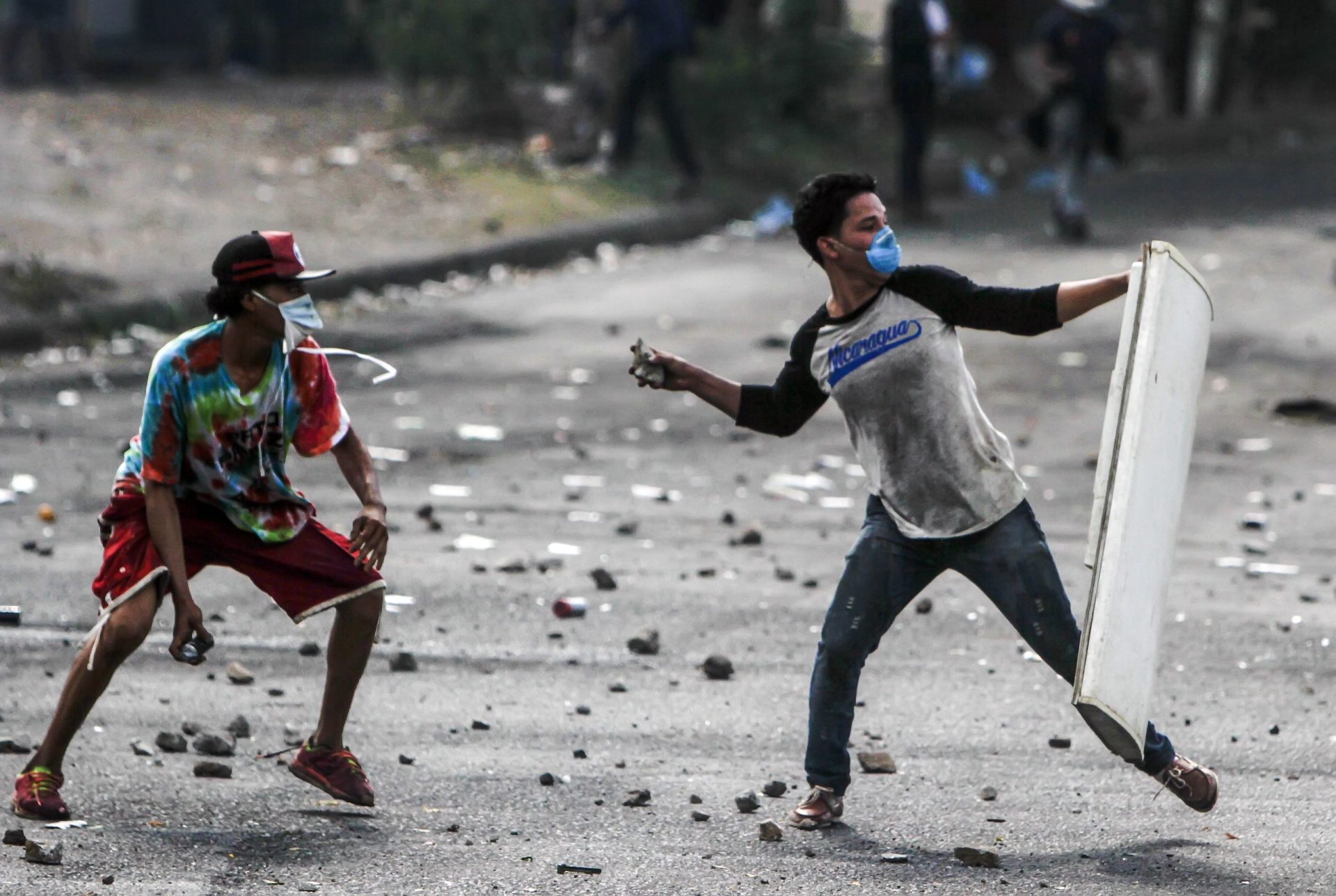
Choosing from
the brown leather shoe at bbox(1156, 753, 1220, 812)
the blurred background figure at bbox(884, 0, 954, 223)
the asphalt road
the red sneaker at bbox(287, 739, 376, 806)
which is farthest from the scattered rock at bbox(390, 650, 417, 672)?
the blurred background figure at bbox(884, 0, 954, 223)

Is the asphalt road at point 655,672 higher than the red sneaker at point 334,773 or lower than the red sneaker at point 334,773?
lower

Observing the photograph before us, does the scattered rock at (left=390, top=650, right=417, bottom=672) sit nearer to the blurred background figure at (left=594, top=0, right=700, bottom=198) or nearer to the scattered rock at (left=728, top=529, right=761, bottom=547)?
the scattered rock at (left=728, top=529, right=761, bottom=547)

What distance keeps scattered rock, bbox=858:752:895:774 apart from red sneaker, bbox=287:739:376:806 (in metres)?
1.36

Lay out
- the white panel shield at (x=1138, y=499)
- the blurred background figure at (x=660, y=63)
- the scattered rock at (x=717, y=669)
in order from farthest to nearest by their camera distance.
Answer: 1. the blurred background figure at (x=660, y=63)
2. the scattered rock at (x=717, y=669)
3. the white panel shield at (x=1138, y=499)

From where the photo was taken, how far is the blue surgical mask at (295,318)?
16.5 feet

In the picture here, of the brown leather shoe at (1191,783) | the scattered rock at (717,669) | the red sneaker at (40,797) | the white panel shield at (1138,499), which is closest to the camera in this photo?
the white panel shield at (1138,499)

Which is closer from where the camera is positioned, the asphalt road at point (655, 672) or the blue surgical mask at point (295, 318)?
the asphalt road at point (655, 672)

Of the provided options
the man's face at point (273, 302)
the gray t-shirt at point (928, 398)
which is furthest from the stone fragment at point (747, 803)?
the man's face at point (273, 302)

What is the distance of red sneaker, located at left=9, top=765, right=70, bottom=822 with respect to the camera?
4.95 metres

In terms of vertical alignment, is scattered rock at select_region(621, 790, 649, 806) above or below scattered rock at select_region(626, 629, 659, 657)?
above

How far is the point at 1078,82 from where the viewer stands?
1638 cm

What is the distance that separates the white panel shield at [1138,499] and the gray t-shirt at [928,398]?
0.31m

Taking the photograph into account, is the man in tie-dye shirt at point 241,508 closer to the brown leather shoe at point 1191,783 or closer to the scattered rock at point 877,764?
the scattered rock at point 877,764

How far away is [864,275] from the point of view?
16.8 ft
